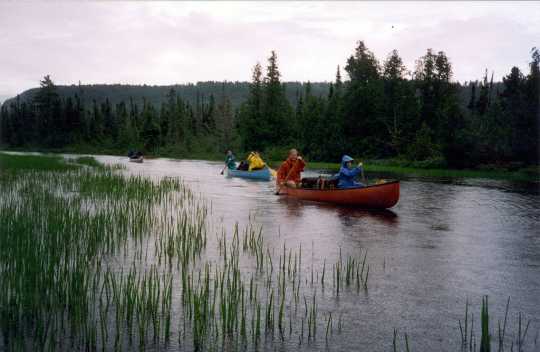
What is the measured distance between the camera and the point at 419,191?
27828mm

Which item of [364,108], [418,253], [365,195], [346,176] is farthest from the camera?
[364,108]

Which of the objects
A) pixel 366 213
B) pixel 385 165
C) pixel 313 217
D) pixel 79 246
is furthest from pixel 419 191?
pixel 385 165

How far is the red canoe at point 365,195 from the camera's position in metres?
18.3

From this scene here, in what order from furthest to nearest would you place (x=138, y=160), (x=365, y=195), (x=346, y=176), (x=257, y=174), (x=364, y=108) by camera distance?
(x=364, y=108) → (x=138, y=160) → (x=257, y=174) → (x=346, y=176) → (x=365, y=195)

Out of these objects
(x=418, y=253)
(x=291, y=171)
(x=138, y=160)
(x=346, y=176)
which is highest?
(x=346, y=176)

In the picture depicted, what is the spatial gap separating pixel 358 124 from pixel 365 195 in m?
50.3

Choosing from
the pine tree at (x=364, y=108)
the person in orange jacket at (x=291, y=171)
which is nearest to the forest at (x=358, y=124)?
the pine tree at (x=364, y=108)

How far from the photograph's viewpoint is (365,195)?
19.0m

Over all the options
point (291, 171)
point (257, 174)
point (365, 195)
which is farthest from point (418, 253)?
point (257, 174)

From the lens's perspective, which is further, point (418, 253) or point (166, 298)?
point (418, 253)

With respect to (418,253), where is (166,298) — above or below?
above

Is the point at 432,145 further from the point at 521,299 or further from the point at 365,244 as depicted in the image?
the point at 521,299

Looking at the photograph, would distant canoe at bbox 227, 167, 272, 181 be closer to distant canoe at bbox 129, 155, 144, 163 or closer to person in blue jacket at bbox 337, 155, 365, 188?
person in blue jacket at bbox 337, 155, 365, 188

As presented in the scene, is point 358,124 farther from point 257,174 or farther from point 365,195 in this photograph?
point 365,195
